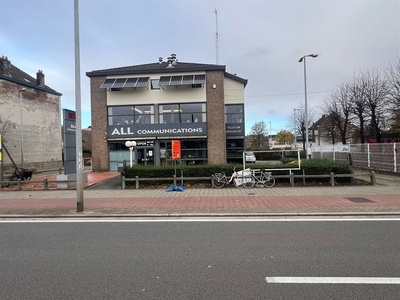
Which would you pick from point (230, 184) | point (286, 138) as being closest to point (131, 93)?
point (230, 184)

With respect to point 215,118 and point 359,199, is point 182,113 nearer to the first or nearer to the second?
point 215,118

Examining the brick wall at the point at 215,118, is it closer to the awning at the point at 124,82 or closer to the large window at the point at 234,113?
the large window at the point at 234,113

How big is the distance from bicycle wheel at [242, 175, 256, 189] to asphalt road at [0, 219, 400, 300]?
6.06 metres

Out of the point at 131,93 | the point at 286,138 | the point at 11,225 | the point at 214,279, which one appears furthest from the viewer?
the point at 286,138

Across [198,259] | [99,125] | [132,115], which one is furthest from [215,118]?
[198,259]

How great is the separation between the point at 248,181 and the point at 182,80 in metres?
12.5

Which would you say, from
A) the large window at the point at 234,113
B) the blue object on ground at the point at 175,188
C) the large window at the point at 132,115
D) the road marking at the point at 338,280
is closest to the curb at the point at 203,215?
the road marking at the point at 338,280

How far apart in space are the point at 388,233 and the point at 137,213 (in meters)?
6.18

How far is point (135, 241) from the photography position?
19.1 ft

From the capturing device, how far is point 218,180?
43.6 ft

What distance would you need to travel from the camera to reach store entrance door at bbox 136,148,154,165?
2378cm

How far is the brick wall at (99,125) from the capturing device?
23.9 m

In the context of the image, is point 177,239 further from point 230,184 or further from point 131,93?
point 131,93

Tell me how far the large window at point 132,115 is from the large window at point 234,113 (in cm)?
729
